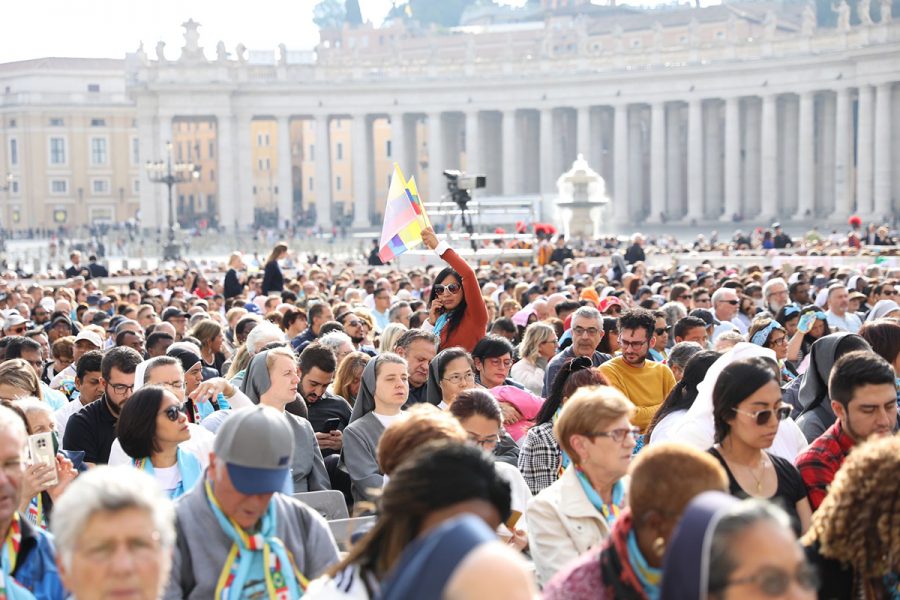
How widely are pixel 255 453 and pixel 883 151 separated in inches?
2988

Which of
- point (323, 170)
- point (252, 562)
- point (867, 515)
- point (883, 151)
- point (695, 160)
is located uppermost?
point (883, 151)

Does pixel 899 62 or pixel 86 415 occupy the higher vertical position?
pixel 899 62

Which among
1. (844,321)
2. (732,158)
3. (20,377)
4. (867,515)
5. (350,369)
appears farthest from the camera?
(732,158)

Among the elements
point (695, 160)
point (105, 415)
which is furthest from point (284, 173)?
point (105, 415)

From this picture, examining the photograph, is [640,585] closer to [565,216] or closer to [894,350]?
[894,350]

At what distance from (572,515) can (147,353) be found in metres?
8.65

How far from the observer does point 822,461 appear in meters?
7.31

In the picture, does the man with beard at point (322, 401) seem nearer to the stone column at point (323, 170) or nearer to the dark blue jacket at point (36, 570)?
the dark blue jacket at point (36, 570)

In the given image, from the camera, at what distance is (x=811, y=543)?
222 inches

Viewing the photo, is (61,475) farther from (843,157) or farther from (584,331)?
(843,157)

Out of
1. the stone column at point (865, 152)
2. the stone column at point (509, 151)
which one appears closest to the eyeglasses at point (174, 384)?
the stone column at point (865, 152)

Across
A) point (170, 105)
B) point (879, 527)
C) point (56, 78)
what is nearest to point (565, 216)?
point (170, 105)

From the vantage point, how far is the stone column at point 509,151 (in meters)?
92.6

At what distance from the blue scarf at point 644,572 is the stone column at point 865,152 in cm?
7619
